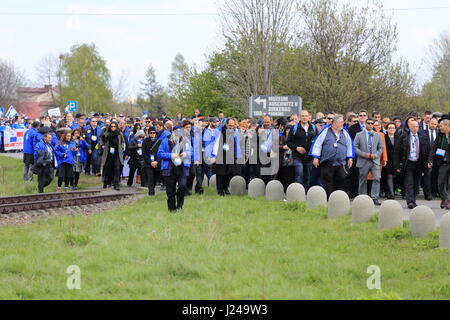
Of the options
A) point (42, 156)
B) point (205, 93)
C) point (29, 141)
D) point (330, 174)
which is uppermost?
point (205, 93)

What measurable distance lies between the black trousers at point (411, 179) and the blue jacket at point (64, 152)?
32.7 ft

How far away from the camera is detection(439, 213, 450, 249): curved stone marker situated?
9.56 meters

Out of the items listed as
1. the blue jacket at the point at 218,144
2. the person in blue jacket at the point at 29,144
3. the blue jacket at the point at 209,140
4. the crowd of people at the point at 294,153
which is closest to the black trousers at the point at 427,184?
the crowd of people at the point at 294,153

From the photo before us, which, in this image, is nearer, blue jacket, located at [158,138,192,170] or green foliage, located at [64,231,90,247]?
green foliage, located at [64,231,90,247]

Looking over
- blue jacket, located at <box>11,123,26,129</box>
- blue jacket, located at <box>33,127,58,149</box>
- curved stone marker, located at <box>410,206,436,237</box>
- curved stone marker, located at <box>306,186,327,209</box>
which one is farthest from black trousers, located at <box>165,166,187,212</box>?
blue jacket, located at <box>11,123,26,129</box>

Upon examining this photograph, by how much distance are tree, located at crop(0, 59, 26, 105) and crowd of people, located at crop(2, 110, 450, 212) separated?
208ft

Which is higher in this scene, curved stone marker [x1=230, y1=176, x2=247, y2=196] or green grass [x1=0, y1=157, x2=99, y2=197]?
curved stone marker [x1=230, y1=176, x2=247, y2=196]

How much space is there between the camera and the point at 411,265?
881cm

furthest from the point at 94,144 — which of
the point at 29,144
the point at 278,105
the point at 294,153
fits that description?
the point at 294,153

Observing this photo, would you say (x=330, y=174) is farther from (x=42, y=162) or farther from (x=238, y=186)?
(x=42, y=162)

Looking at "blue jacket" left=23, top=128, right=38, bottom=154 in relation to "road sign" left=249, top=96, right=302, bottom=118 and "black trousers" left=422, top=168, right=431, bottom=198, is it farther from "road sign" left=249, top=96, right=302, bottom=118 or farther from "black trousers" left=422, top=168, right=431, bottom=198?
"black trousers" left=422, top=168, right=431, bottom=198

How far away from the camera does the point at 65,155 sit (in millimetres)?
19500

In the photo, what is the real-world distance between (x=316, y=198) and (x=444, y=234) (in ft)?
14.7

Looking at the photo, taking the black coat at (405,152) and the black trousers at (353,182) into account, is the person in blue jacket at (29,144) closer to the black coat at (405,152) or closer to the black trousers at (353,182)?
the black trousers at (353,182)
